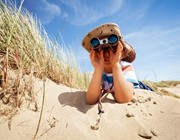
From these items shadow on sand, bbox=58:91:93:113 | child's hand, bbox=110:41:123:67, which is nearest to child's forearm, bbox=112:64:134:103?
child's hand, bbox=110:41:123:67

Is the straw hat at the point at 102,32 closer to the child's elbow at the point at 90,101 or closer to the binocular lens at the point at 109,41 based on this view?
the binocular lens at the point at 109,41

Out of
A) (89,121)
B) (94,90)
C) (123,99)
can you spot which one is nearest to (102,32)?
(94,90)

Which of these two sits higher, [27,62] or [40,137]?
[27,62]

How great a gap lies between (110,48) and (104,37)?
15cm

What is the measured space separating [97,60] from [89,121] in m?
0.86

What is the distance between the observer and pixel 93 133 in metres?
1.43

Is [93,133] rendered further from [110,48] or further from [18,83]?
[110,48]

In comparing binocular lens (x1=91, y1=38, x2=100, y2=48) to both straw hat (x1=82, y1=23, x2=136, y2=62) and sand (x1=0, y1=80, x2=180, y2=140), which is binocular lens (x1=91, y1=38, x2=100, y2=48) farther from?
sand (x1=0, y1=80, x2=180, y2=140)

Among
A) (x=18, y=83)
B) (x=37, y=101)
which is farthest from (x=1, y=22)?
(x=37, y=101)

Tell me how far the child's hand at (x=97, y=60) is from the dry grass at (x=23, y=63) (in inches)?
21.9

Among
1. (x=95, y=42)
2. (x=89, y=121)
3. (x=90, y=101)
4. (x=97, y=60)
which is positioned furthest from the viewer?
(x=97, y=60)

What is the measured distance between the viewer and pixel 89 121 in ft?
5.21

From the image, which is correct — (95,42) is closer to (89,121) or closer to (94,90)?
(94,90)

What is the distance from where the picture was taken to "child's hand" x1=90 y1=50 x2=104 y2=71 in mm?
2195
